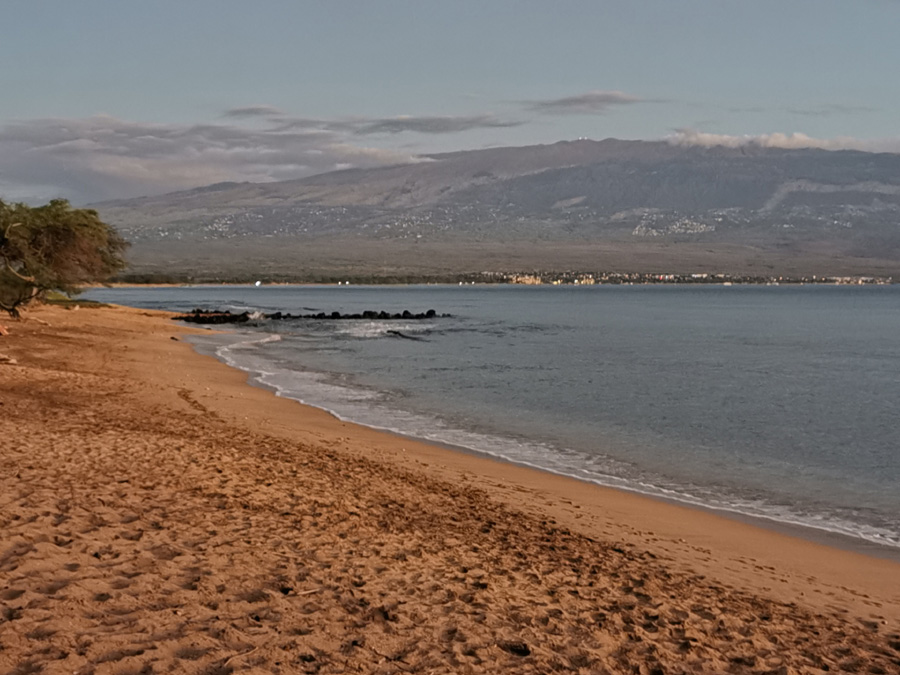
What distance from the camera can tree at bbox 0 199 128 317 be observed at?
40.1m

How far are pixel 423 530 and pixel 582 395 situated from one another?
66.8ft

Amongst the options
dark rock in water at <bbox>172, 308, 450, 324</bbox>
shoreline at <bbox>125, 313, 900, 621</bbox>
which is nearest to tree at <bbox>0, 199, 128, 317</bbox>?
dark rock in water at <bbox>172, 308, 450, 324</bbox>

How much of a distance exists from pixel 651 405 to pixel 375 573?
2082 cm

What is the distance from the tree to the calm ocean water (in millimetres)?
7406

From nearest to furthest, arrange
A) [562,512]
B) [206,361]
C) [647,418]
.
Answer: [562,512] < [647,418] < [206,361]

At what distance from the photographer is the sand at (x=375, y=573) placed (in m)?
6.60

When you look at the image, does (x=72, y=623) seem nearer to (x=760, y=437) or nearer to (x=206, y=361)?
(x=760, y=437)

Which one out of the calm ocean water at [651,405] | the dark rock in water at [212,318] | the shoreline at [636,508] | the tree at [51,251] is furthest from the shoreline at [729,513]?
the dark rock in water at [212,318]

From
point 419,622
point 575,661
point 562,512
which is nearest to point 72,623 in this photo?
point 419,622

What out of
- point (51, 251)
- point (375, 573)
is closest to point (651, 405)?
point (375, 573)

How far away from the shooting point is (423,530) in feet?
33.3

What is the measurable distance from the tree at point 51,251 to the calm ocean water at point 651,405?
741 centimetres

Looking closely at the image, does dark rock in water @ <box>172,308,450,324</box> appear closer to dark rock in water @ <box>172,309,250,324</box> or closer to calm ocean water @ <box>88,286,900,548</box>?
dark rock in water @ <box>172,309,250,324</box>

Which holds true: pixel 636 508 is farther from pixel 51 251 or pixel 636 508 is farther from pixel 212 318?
pixel 212 318
